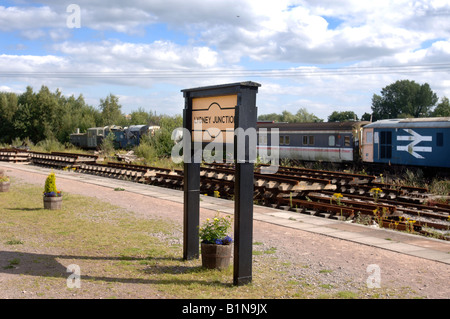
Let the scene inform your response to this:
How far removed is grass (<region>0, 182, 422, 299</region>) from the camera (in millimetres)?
6586

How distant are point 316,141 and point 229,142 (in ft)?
82.4

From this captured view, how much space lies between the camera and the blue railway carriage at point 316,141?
96.2 feet

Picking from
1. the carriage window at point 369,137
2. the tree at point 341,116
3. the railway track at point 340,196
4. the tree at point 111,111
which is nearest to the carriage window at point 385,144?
the carriage window at point 369,137

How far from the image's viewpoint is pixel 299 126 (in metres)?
33.3

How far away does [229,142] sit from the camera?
7.16 m

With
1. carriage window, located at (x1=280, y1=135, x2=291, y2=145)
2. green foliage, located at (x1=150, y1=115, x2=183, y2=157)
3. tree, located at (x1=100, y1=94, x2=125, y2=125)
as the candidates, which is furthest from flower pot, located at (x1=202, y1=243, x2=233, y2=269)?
tree, located at (x1=100, y1=94, x2=125, y2=125)

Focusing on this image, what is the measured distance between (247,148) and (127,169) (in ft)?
68.7

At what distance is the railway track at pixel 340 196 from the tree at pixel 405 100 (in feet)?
226

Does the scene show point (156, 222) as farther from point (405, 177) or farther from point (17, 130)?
point (17, 130)

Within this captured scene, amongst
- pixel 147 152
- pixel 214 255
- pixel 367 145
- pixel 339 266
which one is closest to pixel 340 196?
pixel 339 266

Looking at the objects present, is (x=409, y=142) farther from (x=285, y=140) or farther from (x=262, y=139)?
(x=262, y=139)

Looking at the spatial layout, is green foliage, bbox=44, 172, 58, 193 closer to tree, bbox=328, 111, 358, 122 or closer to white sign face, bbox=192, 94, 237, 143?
white sign face, bbox=192, 94, 237, 143

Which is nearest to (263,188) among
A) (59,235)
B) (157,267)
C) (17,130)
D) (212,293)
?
(59,235)

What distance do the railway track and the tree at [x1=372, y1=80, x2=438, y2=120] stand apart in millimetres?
68950
